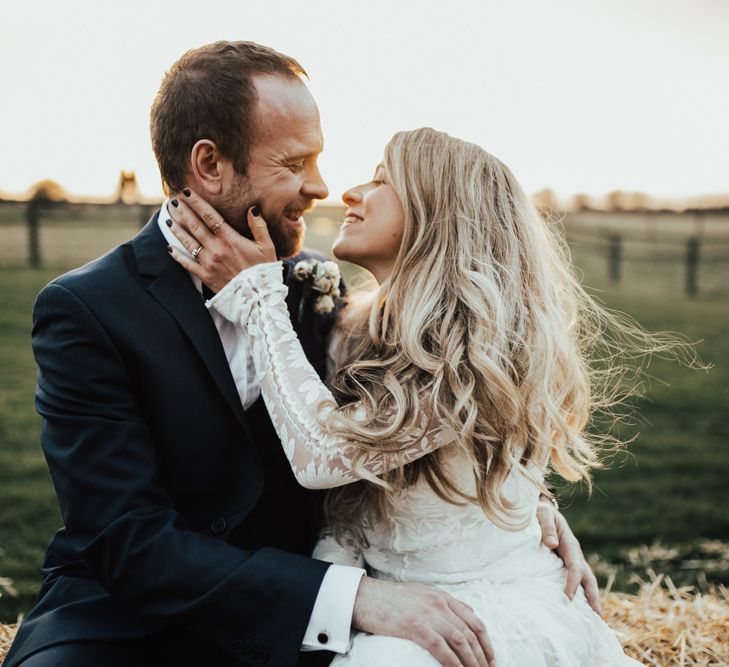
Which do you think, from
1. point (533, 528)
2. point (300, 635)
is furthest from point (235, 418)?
point (533, 528)

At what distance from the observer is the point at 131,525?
8.50 feet

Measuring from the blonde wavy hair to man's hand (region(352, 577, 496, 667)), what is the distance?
0.37m

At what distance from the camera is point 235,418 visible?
294 centimetres

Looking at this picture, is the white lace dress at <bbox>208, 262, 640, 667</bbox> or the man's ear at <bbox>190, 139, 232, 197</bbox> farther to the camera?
the man's ear at <bbox>190, 139, 232, 197</bbox>

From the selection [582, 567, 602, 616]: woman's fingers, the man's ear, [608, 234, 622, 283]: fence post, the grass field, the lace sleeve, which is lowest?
[608, 234, 622, 283]: fence post

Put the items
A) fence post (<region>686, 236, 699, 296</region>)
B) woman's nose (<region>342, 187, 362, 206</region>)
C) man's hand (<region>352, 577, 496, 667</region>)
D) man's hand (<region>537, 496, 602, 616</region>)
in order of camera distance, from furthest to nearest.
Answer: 1. fence post (<region>686, 236, 699, 296</region>)
2. woman's nose (<region>342, 187, 362, 206</region>)
3. man's hand (<region>537, 496, 602, 616</region>)
4. man's hand (<region>352, 577, 496, 667</region>)

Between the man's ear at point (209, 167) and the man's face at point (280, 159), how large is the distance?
7 cm

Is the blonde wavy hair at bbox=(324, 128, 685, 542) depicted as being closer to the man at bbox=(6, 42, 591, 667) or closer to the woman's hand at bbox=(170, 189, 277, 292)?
the man at bbox=(6, 42, 591, 667)

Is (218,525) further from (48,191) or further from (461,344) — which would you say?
(48,191)

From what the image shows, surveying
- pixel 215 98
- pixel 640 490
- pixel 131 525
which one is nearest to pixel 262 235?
pixel 215 98

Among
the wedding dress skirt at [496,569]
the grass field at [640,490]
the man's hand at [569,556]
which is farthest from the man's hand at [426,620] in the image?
the grass field at [640,490]

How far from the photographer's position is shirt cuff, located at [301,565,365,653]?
2.56 metres

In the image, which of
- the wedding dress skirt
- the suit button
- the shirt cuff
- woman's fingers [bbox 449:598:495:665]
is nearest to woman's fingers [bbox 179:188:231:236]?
the suit button

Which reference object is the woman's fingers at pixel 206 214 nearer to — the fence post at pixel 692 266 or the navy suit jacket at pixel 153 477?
the navy suit jacket at pixel 153 477
